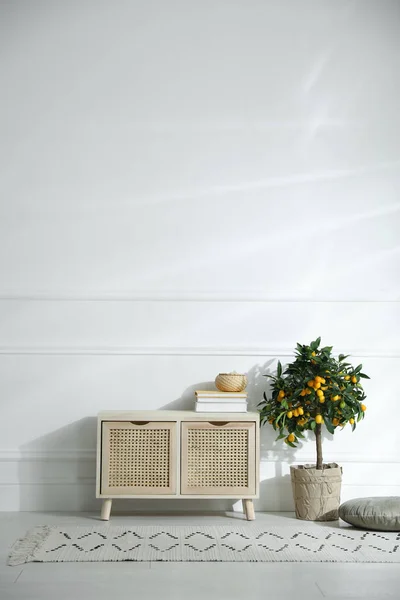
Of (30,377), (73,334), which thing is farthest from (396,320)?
(30,377)

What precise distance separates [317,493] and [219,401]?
1.99ft

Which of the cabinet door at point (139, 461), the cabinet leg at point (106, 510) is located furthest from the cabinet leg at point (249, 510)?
the cabinet leg at point (106, 510)

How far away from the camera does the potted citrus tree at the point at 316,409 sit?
3.29 m

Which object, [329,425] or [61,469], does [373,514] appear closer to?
[329,425]

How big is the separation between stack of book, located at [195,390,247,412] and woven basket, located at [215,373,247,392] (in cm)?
6

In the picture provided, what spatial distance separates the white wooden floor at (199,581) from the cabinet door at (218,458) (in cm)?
72

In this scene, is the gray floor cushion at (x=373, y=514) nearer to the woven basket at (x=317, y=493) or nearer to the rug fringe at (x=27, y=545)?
the woven basket at (x=317, y=493)

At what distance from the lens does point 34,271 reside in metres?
3.65

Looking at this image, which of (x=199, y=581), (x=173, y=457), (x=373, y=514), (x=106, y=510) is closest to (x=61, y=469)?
(x=106, y=510)

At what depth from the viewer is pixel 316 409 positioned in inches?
132

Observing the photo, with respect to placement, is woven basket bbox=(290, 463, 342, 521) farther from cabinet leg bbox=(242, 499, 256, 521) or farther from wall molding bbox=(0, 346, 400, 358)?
wall molding bbox=(0, 346, 400, 358)

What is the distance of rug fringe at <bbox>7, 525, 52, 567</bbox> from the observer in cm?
255

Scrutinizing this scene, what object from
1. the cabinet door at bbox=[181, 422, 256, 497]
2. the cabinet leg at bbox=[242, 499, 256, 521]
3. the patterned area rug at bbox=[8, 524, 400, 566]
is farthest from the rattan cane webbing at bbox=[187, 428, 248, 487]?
the patterned area rug at bbox=[8, 524, 400, 566]

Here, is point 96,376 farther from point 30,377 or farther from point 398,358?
point 398,358
